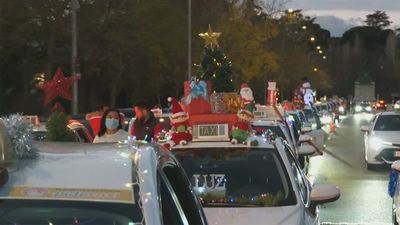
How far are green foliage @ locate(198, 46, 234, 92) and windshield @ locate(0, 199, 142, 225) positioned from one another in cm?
693

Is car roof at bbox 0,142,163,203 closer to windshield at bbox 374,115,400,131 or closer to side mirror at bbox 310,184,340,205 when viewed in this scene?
side mirror at bbox 310,184,340,205

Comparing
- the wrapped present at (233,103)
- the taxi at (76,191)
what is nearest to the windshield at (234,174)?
the wrapped present at (233,103)

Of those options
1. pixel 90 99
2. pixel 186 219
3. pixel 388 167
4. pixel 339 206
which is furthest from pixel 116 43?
pixel 186 219

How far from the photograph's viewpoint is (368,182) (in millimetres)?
15336

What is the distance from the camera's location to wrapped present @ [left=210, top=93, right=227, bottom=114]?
7909 millimetres

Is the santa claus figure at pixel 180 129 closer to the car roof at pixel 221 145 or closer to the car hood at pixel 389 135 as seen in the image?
the car roof at pixel 221 145

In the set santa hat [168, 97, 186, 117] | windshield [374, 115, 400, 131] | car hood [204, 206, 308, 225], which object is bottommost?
windshield [374, 115, 400, 131]

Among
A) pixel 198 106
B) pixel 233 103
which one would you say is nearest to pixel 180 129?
pixel 198 106

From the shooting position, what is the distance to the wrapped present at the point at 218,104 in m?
7.91

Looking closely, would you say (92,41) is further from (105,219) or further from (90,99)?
(105,219)

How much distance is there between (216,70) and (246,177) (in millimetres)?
3180

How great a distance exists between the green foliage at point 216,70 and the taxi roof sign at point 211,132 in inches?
92.3

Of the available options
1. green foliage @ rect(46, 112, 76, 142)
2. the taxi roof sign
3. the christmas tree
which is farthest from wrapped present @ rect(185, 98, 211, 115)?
the christmas tree

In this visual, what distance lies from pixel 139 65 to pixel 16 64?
6.80 m
